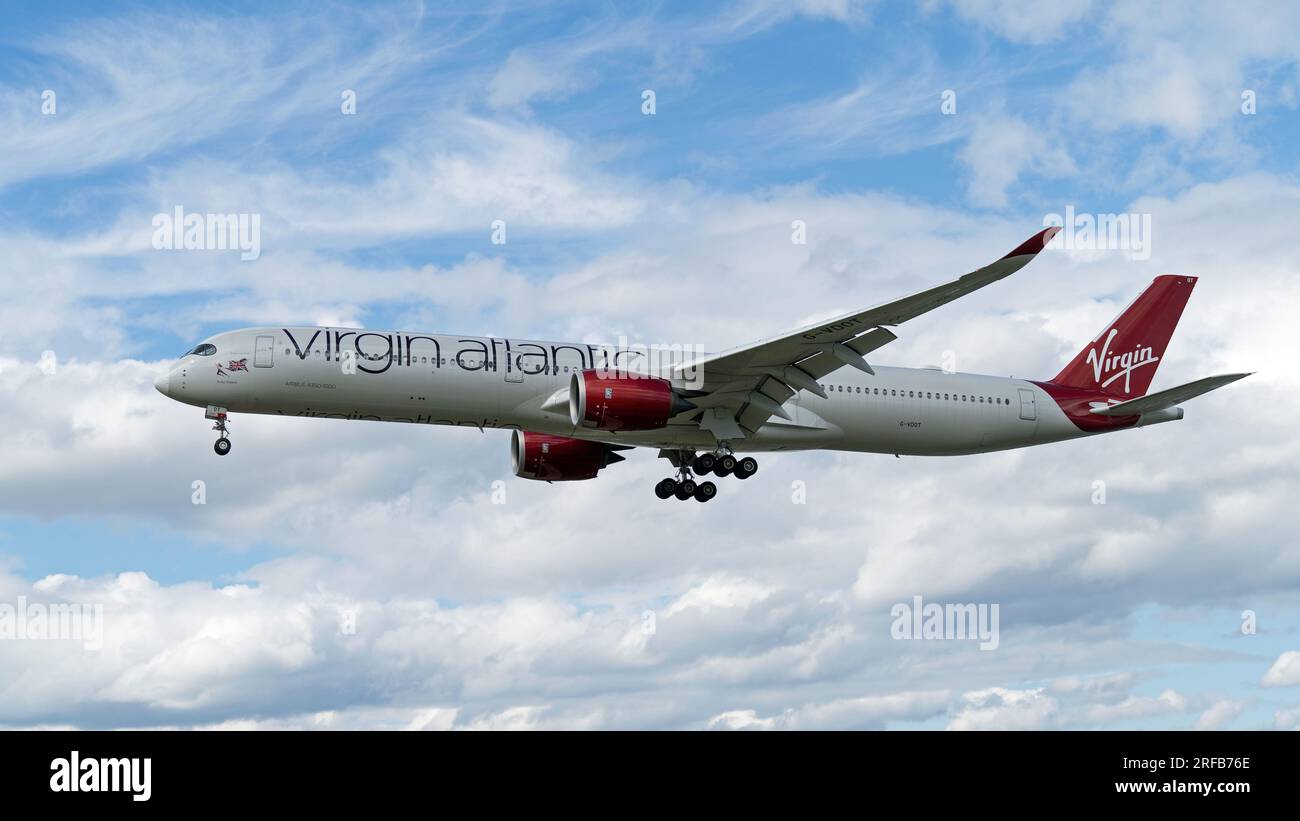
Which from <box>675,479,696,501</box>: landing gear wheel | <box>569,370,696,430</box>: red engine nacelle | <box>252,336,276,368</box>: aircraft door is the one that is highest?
<box>252,336,276,368</box>: aircraft door

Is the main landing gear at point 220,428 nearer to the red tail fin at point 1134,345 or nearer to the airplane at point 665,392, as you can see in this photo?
the airplane at point 665,392

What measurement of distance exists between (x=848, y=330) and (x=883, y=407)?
25.6 feet

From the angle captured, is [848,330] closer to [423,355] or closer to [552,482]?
[423,355]

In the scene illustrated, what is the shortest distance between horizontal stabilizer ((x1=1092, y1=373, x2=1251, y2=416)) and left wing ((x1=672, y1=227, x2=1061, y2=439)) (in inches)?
412

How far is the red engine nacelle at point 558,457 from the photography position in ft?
159

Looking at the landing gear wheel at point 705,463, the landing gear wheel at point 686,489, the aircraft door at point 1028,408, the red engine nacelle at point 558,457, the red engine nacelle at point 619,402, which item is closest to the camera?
the red engine nacelle at point 619,402

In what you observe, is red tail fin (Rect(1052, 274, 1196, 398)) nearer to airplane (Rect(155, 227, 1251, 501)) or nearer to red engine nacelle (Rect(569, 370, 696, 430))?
airplane (Rect(155, 227, 1251, 501))

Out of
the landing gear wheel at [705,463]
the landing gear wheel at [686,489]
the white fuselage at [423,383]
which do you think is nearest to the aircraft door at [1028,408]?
the white fuselage at [423,383]

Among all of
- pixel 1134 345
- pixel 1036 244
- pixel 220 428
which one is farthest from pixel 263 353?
pixel 1134 345

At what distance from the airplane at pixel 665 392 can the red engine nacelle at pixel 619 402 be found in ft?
0.14

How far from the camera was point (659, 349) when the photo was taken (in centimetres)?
4303

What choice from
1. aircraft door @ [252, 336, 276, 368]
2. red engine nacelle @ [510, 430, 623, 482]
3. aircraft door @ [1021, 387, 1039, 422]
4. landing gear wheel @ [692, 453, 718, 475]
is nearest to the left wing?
landing gear wheel @ [692, 453, 718, 475]

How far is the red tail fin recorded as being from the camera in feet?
164
